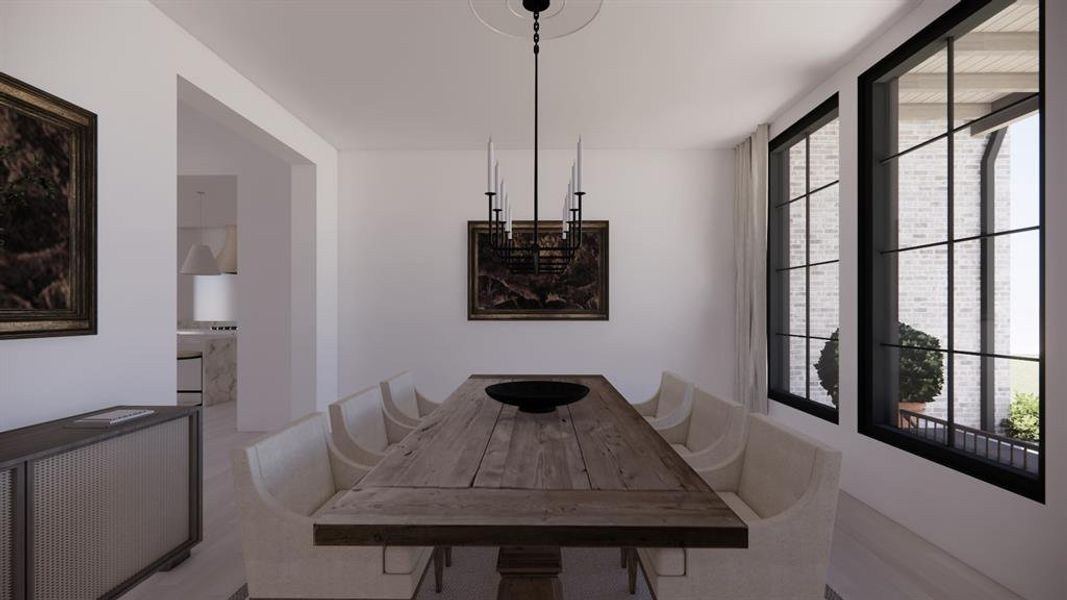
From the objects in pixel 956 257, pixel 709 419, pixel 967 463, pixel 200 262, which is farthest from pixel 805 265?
pixel 200 262

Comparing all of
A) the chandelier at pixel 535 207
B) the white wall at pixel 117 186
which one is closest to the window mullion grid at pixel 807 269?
the chandelier at pixel 535 207

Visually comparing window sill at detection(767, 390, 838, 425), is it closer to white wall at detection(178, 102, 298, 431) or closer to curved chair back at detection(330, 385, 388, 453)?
curved chair back at detection(330, 385, 388, 453)

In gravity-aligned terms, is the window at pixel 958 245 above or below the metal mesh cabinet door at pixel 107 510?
above

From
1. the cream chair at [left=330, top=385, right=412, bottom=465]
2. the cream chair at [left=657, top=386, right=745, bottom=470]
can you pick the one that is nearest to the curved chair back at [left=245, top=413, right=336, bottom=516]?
the cream chair at [left=330, top=385, right=412, bottom=465]

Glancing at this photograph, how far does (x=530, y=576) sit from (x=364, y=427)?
1288 mm

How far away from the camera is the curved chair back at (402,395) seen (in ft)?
10.0

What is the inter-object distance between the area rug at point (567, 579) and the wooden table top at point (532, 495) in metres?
0.74

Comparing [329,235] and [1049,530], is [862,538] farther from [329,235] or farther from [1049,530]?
[329,235]

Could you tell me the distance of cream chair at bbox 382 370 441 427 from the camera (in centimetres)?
301

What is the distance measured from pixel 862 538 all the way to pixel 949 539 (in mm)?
368

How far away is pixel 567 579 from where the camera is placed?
2338 millimetres

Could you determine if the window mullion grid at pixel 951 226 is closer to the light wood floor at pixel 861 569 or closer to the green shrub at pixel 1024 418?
the green shrub at pixel 1024 418

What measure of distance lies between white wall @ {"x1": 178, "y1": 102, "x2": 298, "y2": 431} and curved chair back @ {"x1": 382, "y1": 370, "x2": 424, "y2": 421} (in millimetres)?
2351

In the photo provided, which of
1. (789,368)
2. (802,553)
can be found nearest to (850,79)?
(789,368)
